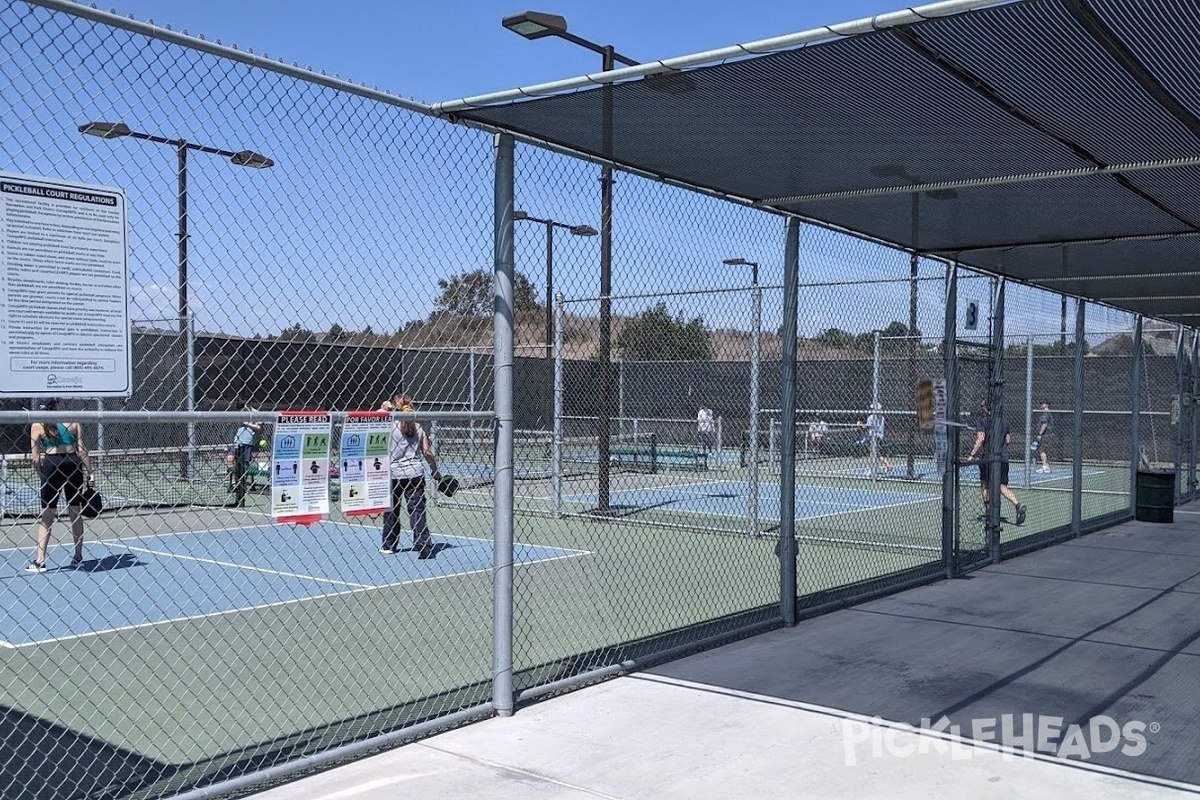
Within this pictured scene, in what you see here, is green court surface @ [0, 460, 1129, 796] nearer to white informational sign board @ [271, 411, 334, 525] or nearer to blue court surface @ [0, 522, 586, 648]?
blue court surface @ [0, 522, 586, 648]

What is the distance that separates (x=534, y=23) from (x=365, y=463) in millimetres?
7643

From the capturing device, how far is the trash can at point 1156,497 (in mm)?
15078

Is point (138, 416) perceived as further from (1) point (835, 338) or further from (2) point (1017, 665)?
(1) point (835, 338)

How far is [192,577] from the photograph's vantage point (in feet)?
28.9

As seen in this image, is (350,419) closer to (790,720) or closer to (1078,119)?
(790,720)

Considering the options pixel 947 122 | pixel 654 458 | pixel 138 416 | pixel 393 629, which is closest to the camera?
pixel 138 416

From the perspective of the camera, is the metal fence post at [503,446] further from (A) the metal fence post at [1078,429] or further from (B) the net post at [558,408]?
(A) the metal fence post at [1078,429]

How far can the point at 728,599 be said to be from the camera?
920 centimetres

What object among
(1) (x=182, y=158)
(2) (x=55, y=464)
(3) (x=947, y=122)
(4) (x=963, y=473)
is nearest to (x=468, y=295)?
(1) (x=182, y=158)

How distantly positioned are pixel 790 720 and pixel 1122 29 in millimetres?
3743

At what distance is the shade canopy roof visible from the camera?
14.6ft

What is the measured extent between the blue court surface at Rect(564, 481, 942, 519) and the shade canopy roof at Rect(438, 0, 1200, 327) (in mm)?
7624

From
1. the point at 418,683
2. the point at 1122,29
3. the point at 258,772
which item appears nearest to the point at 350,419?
the point at 258,772

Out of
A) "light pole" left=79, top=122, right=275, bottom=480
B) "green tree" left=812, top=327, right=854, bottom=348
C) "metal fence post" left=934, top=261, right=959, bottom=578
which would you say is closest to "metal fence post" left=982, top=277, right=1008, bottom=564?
"metal fence post" left=934, top=261, right=959, bottom=578
